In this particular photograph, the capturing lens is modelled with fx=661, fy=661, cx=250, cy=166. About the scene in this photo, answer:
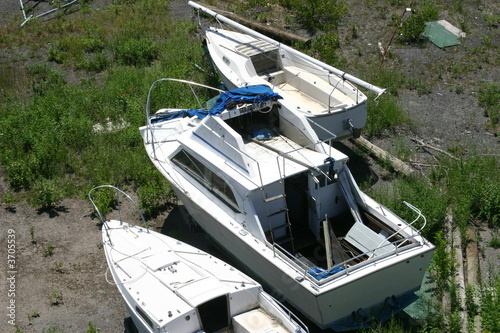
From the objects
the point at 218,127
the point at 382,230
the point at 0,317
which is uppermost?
the point at 218,127

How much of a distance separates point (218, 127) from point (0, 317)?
14.5 ft

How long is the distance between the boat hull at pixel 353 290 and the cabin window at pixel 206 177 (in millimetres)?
649

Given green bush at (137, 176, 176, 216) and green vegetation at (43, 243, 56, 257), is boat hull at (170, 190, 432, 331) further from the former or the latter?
green vegetation at (43, 243, 56, 257)

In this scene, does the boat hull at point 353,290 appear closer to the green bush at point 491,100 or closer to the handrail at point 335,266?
the handrail at point 335,266

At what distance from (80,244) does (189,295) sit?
11.4 ft

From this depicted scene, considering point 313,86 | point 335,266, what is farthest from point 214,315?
point 313,86

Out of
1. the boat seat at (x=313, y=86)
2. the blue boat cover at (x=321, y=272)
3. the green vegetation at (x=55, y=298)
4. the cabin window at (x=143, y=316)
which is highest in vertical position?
the boat seat at (x=313, y=86)

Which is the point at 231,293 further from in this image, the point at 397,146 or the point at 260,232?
the point at 397,146

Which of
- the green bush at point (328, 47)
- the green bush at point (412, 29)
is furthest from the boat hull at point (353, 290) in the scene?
the green bush at point (412, 29)

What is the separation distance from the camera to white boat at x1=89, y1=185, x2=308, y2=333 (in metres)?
8.59

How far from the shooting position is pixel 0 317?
32.6 ft

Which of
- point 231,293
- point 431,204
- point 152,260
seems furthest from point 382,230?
point 152,260

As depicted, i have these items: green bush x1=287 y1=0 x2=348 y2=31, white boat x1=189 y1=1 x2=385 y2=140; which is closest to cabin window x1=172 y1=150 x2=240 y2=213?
white boat x1=189 y1=1 x2=385 y2=140

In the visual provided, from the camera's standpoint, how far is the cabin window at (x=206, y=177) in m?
10.3
